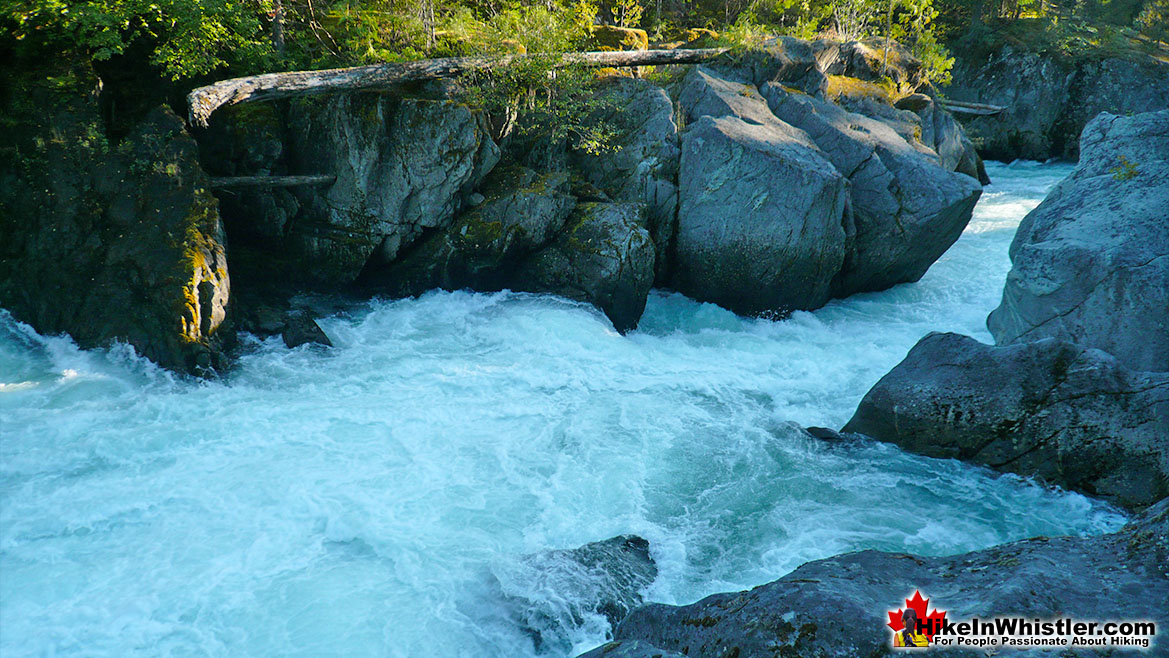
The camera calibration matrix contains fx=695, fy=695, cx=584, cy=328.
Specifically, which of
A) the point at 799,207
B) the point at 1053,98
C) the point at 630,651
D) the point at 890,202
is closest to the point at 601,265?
the point at 799,207

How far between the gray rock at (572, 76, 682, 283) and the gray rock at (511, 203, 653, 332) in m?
0.83

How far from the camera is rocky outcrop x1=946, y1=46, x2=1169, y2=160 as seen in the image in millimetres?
28344

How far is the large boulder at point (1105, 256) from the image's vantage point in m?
9.12

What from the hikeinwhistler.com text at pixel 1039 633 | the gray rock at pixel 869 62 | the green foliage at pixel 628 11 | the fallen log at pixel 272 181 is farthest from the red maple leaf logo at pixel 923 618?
the green foliage at pixel 628 11

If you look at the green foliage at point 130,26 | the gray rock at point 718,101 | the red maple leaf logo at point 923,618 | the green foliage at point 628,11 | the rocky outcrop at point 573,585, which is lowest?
the rocky outcrop at point 573,585

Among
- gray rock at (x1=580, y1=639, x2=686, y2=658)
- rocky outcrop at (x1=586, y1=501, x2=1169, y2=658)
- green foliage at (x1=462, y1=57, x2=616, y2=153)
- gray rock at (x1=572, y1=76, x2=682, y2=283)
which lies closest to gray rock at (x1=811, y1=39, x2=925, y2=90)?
gray rock at (x1=572, y1=76, x2=682, y2=283)

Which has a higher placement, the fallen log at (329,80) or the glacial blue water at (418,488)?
the fallen log at (329,80)

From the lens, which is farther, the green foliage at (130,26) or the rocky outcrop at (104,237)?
the green foliage at (130,26)

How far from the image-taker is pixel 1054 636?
3.93 m

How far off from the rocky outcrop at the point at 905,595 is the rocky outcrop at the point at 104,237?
882 cm

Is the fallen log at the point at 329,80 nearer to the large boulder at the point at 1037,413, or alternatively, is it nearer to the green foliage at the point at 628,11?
the green foliage at the point at 628,11

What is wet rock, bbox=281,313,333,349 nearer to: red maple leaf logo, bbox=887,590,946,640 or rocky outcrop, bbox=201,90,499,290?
rocky outcrop, bbox=201,90,499,290

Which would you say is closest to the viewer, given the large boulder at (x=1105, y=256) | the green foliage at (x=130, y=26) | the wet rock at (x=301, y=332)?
the large boulder at (x=1105, y=256)

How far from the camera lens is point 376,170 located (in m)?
13.4
